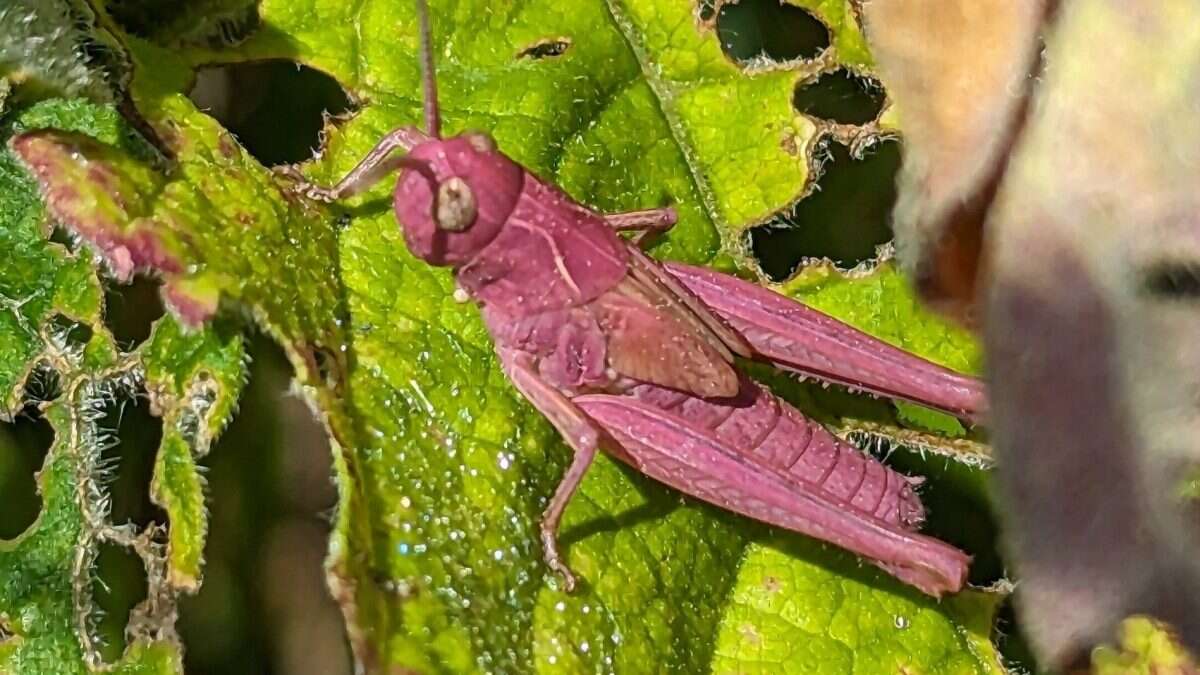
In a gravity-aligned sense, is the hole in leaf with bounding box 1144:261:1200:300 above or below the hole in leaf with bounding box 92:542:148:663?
above

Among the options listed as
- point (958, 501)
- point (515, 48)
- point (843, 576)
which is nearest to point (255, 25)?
point (515, 48)

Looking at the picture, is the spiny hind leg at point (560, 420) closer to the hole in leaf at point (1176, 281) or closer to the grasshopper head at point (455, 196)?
the grasshopper head at point (455, 196)

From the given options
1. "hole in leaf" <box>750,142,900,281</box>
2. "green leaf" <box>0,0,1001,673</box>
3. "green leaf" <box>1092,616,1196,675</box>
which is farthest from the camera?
"hole in leaf" <box>750,142,900,281</box>

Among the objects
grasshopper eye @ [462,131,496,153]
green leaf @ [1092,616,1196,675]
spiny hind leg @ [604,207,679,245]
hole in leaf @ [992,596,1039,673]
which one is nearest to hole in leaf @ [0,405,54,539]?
grasshopper eye @ [462,131,496,153]

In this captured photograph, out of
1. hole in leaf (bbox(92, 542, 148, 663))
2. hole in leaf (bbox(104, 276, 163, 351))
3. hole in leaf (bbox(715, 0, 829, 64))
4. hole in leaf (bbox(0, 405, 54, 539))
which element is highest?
hole in leaf (bbox(715, 0, 829, 64))

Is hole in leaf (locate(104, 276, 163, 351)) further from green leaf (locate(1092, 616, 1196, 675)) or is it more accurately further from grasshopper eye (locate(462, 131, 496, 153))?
green leaf (locate(1092, 616, 1196, 675))

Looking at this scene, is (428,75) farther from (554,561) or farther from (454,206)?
(554,561)

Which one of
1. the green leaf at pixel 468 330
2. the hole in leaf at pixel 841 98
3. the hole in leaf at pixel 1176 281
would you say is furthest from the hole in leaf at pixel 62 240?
the hole in leaf at pixel 1176 281
